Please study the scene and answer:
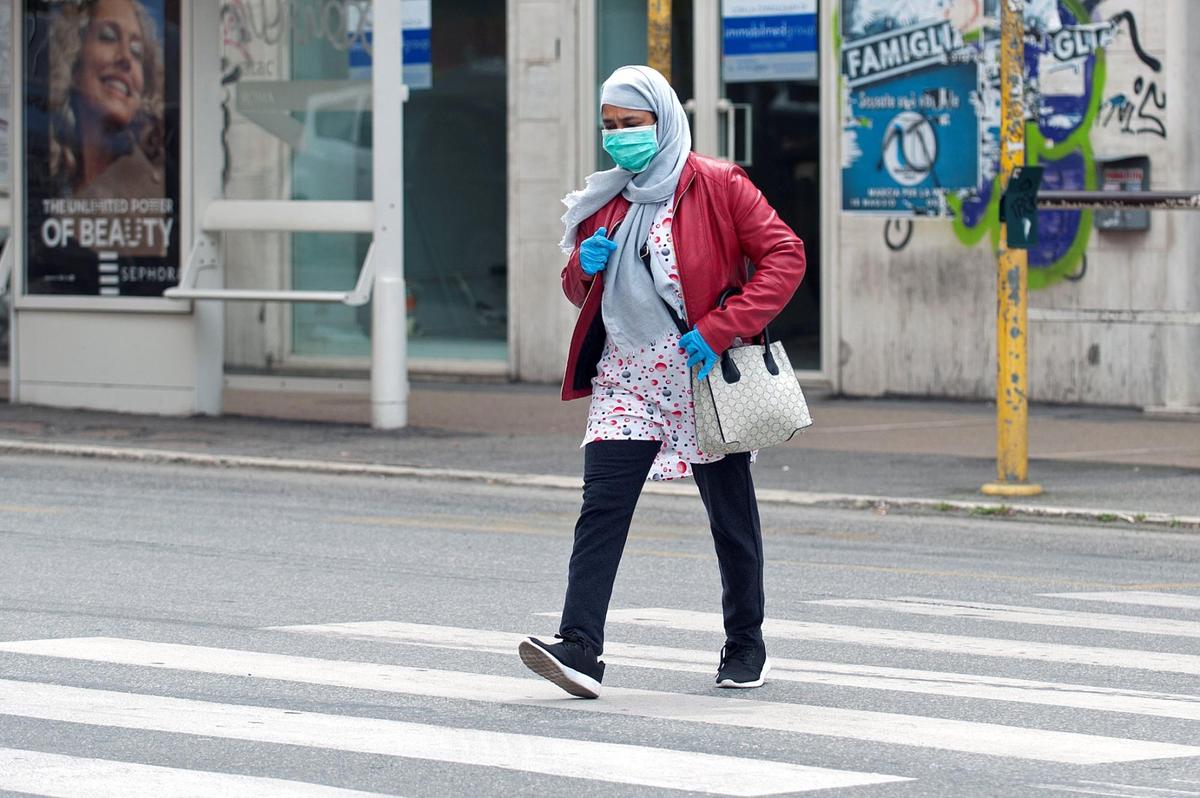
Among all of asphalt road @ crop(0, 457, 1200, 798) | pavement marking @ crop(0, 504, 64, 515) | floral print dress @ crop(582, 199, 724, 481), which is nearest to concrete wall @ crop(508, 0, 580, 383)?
asphalt road @ crop(0, 457, 1200, 798)

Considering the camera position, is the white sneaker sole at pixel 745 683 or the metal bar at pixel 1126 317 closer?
the white sneaker sole at pixel 745 683

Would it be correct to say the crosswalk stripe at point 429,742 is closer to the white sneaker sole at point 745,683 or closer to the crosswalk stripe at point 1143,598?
the white sneaker sole at point 745,683

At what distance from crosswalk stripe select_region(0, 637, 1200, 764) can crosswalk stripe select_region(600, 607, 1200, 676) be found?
117 centimetres

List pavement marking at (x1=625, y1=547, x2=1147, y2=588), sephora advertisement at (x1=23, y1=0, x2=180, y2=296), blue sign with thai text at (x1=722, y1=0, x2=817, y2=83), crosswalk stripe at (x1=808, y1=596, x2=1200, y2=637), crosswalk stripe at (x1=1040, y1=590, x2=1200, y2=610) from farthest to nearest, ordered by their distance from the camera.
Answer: blue sign with thai text at (x1=722, y1=0, x2=817, y2=83), sephora advertisement at (x1=23, y1=0, x2=180, y2=296), pavement marking at (x1=625, y1=547, x2=1147, y2=588), crosswalk stripe at (x1=1040, y1=590, x2=1200, y2=610), crosswalk stripe at (x1=808, y1=596, x2=1200, y2=637)

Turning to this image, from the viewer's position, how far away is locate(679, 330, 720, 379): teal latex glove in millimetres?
6434

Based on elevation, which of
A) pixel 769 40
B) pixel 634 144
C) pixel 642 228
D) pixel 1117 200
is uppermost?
pixel 769 40

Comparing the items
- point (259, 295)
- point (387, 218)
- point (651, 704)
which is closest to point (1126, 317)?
point (387, 218)

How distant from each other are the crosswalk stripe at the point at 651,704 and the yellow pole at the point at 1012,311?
586cm

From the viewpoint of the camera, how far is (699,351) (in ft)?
21.2

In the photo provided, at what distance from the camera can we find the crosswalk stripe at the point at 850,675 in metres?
6.53

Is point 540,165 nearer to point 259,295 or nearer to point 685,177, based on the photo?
point 259,295

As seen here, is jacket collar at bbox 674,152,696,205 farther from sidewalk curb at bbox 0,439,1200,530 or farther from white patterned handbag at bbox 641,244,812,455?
sidewalk curb at bbox 0,439,1200,530

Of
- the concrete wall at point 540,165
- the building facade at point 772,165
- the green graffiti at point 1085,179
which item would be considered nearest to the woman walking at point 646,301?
the building facade at point 772,165

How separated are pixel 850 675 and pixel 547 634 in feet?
4.18
